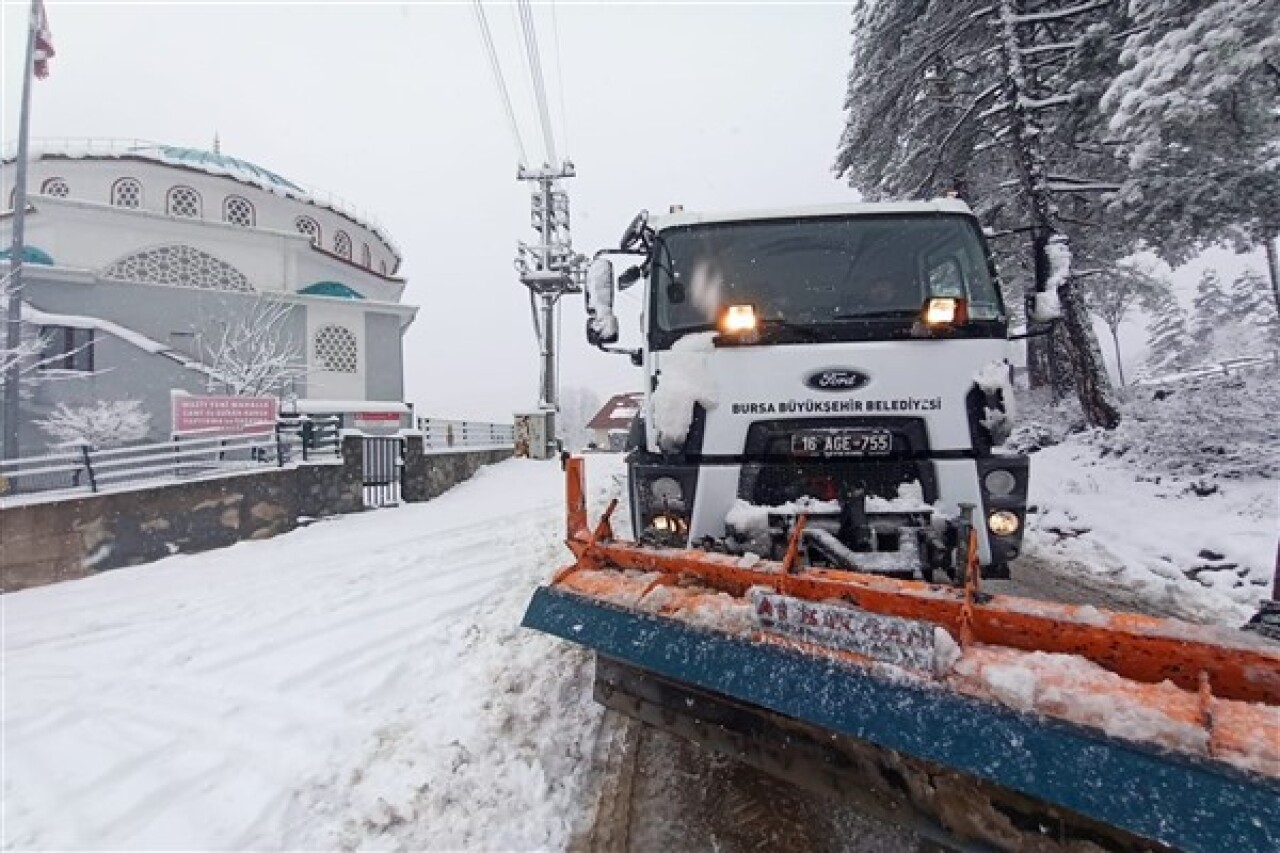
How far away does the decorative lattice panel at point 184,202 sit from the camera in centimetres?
2856

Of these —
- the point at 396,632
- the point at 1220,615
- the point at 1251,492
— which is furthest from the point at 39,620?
the point at 1251,492

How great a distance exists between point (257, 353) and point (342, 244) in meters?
11.4

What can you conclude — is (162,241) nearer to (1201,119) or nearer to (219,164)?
(219,164)

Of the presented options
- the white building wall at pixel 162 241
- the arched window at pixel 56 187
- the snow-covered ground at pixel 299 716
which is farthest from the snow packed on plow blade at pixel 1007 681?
the arched window at pixel 56 187

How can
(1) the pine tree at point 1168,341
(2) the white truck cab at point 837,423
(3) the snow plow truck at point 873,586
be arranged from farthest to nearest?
(1) the pine tree at point 1168,341, (2) the white truck cab at point 837,423, (3) the snow plow truck at point 873,586

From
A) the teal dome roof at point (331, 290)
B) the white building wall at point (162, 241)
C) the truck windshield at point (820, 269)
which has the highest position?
the white building wall at point (162, 241)

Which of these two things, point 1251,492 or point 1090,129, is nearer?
point 1251,492

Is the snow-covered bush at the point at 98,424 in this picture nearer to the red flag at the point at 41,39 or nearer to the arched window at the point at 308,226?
the red flag at the point at 41,39

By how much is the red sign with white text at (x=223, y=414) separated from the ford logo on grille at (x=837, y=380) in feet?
36.6

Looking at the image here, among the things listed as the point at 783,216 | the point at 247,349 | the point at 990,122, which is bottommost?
the point at 783,216

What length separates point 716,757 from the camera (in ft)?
10.8

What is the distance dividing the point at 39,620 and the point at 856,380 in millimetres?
8156

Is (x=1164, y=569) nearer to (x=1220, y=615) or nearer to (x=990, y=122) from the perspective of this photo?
(x=1220, y=615)

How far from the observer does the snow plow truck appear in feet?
4.85
